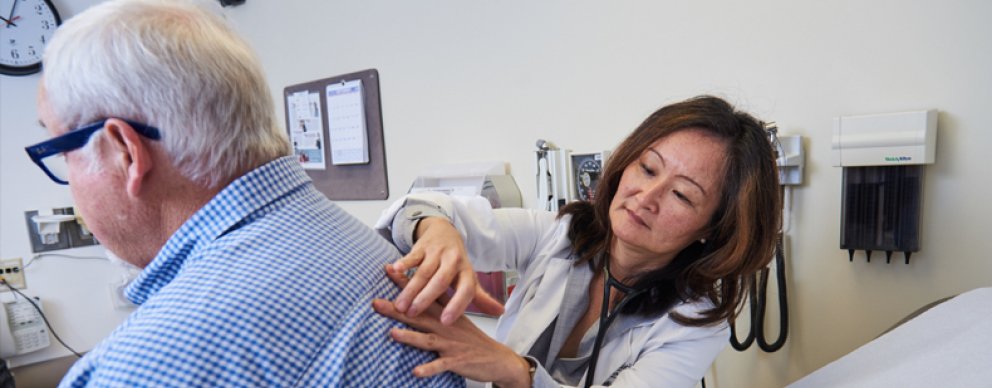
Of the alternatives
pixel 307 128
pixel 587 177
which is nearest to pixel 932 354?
pixel 587 177

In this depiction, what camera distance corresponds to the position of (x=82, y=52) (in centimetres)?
56

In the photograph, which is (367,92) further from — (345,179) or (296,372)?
(296,372)

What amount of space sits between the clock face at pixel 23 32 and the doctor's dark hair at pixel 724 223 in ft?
8.36

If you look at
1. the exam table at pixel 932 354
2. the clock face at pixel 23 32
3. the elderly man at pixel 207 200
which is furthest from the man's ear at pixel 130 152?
the clock face at pixel 23 32

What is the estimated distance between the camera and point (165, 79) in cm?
55

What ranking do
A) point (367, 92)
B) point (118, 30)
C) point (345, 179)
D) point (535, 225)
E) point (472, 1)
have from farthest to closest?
point (345, 179)
point (367, 92)
point (472, 1)
point (535, 225)
point (118, 30)

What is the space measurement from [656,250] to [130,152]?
2.80 ft

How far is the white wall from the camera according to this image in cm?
98

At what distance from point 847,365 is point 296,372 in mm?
839

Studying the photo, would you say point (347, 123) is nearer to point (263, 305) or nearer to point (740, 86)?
point (740, 86)

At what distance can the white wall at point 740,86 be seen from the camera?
0.98 m

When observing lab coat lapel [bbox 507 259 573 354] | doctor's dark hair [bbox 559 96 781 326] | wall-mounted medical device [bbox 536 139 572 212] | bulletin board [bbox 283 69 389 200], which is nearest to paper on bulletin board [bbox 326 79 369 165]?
bulletin board [bbox 283 69 389 200]

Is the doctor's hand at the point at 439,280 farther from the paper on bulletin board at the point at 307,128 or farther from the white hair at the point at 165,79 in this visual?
the paper on bulletin board at the point at 307,128

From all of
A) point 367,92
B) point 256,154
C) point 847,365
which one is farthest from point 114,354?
point 367,92
